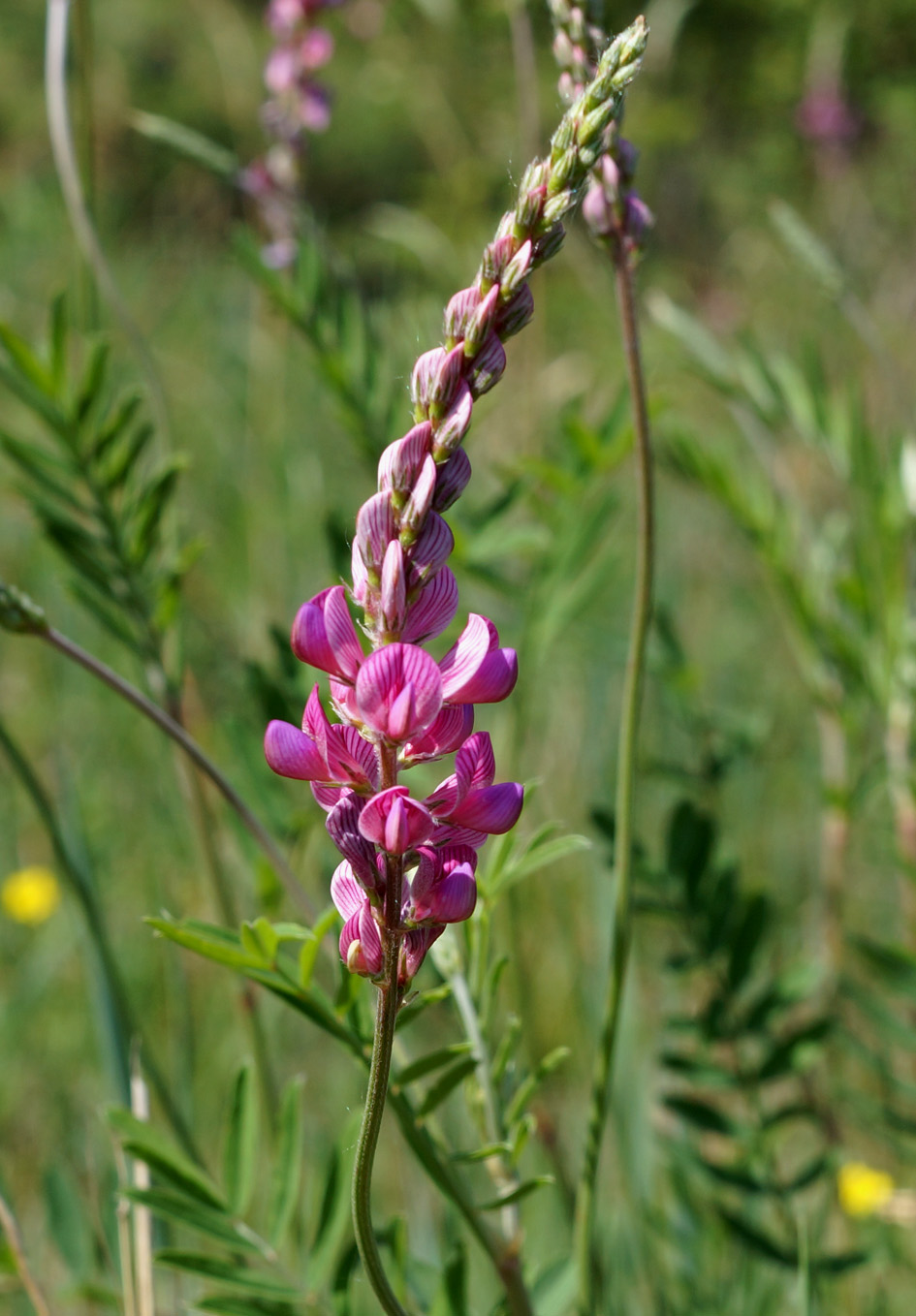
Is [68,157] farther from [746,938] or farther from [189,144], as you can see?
[746,938]

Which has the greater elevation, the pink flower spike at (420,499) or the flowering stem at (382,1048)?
the pink flower spike at (420,499)

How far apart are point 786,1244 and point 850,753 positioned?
0.49 metres

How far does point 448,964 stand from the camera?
2.14 feet

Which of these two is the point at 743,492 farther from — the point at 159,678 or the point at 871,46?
the point at 871,46

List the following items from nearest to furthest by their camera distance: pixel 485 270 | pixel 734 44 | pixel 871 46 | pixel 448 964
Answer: pixel 485 270
pixel 448 964
pixel 871 46
pixel 734 44

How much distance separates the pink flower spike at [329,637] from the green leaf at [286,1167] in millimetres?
398

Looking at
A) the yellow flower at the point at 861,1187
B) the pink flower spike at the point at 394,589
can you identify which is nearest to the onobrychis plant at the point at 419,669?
the pink flower spike at the point at 394,589

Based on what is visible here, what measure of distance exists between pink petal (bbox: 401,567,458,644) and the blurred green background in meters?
0.24

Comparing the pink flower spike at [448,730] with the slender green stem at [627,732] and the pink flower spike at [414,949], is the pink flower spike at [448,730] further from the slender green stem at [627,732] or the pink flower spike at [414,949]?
the slender green stem at [627,732]

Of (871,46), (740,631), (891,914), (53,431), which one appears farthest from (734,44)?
(53,431)

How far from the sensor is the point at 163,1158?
70 centimetres

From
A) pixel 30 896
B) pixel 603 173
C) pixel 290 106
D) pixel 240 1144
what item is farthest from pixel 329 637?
pixel 30 896

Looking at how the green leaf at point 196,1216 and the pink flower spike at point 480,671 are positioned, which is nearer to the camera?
the pink flower spike at point 480,671

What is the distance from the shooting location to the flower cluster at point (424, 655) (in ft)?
1.40
